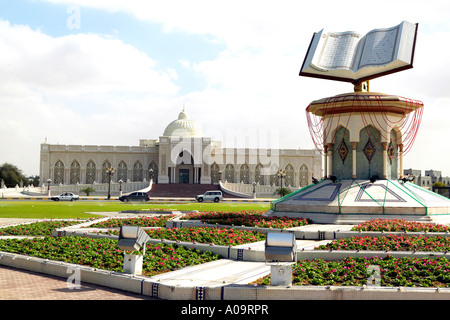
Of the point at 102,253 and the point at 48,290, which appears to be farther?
the point at 102,253

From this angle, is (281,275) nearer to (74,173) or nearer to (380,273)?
(380,273)

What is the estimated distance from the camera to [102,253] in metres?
11.1

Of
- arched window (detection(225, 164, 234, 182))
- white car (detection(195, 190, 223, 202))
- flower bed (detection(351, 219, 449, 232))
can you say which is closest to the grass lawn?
white car (detection(195, 190, 223, 202))

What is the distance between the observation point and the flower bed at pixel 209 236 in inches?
510

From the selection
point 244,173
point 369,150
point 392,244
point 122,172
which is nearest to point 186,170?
point 244,173

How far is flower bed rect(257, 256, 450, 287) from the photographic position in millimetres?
8141

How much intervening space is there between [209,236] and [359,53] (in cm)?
1341

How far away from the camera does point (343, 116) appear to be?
2097 centimetres

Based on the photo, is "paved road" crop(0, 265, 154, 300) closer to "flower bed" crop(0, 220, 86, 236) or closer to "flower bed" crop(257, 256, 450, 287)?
"flower bed" crop(257, 256, 450, 287)

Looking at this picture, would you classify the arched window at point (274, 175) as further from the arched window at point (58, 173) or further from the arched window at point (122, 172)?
the arched window at point (58, 173)

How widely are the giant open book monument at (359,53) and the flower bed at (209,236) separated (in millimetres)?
10514
